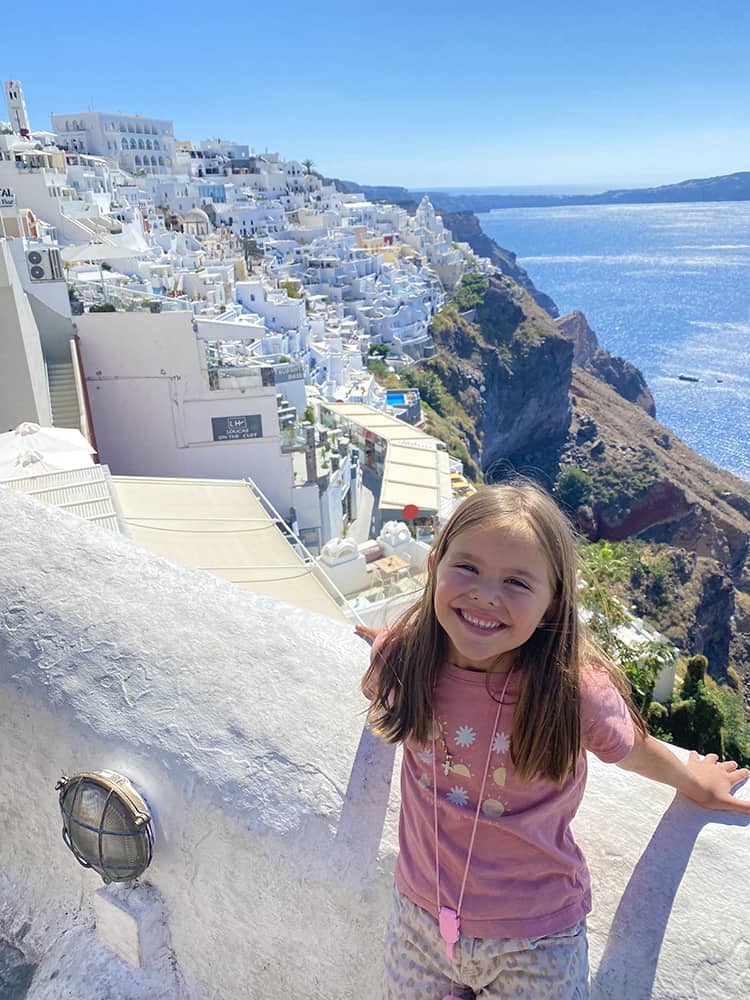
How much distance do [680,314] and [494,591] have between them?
12086 cm

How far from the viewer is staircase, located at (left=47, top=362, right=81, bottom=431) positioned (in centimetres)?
1179

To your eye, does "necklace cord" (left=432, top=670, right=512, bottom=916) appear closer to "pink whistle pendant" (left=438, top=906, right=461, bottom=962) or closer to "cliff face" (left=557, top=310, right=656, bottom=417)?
"pink whistle pendant" (left=438, top=906, right=461, bottom=962)

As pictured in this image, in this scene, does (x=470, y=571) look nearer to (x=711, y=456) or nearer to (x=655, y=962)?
(x=655, y=962)

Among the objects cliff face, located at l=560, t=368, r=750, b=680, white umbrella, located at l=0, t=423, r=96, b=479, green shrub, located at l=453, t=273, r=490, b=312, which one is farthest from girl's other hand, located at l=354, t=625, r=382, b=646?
green shrub, located at l=453, t=273, r=490, b=312

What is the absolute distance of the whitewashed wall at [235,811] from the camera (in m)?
1.68

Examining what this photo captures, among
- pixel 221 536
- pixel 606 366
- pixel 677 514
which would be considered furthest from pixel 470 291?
pixel 221 536

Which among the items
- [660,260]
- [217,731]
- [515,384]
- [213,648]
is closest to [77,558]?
[213,648]

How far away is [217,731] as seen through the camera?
2020 mm

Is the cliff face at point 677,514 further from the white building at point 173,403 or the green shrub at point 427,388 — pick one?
the white building at point 173,403

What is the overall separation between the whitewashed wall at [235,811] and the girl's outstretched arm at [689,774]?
0.05 m

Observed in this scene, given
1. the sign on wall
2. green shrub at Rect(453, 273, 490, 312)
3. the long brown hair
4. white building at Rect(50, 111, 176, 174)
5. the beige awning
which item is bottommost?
green shrub at Rect(453, 273, 490, 312)

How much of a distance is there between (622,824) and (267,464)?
42.1ft

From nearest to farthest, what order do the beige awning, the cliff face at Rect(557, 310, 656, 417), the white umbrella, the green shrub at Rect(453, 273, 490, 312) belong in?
the white umbrella, the beige awning, the green shrub at Rect(453, 273, 490, 312), the cliff face at Rect(557, 310, 656, 417)

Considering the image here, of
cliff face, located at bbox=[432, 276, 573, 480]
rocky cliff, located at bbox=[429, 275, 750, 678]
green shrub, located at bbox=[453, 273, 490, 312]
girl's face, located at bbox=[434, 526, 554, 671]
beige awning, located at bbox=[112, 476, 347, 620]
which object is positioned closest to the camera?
girl's face, located at bbox=[434, 526, 554, 671]
